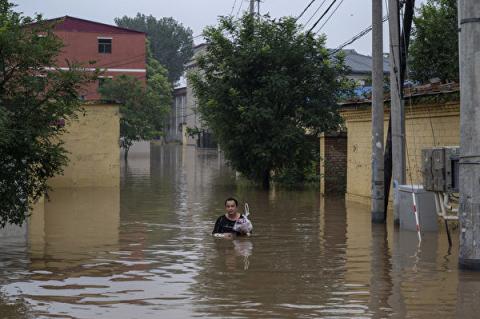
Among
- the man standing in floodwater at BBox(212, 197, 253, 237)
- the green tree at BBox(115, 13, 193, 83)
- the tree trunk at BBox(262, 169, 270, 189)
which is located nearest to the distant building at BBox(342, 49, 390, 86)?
the tree trunk at BBox(262, 169, 270, 189)

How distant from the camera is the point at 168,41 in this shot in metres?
149

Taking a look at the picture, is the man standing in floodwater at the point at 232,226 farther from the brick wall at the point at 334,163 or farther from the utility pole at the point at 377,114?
the brick wall at the point at 334,163

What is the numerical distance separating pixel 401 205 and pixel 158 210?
7766mm

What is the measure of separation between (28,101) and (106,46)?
67.3 metres

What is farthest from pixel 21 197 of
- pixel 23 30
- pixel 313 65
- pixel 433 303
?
pixel 313 65

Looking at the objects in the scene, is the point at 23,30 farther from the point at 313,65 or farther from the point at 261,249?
the point at 313,65

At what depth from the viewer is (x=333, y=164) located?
30672mm

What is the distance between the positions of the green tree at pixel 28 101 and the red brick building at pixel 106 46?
63.4 metres

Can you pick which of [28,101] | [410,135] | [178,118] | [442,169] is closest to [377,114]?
[410,135]

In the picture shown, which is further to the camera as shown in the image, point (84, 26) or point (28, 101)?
point (84, 26)

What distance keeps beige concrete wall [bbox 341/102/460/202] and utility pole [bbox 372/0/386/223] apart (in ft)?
4.76

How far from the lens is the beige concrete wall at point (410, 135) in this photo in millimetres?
20344

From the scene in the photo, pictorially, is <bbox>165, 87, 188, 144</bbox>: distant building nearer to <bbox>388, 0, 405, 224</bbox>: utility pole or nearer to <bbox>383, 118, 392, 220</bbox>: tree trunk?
<bbox>383, 118, 392, 220</bbox>: tree trunk

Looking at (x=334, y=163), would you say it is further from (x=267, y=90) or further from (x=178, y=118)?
(x=178, y=118)
